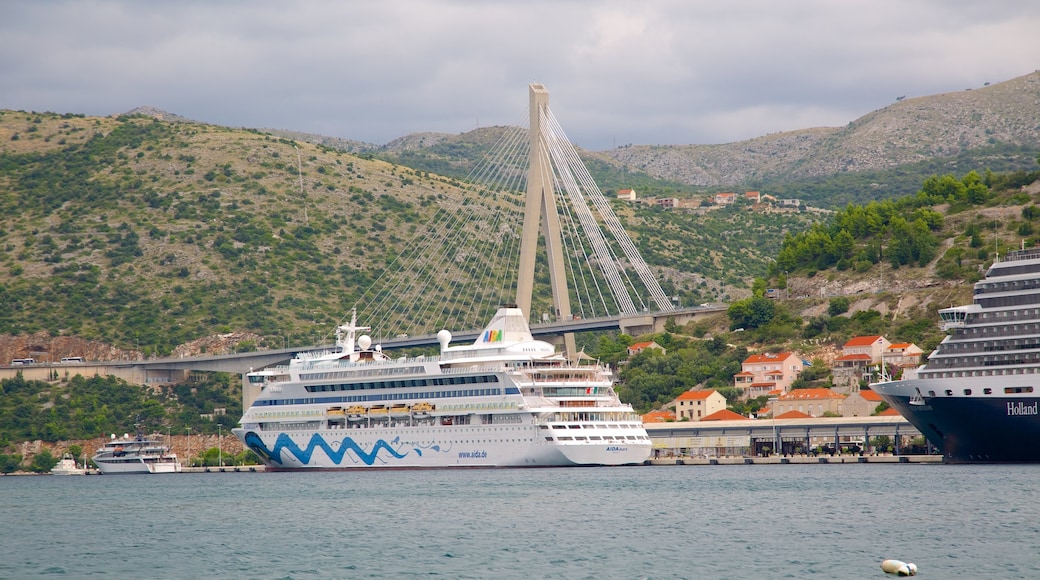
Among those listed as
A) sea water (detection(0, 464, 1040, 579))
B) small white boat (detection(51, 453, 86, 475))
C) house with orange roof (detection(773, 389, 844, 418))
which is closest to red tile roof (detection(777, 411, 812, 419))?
house with orange roof (detection(773, 389, 844, 418))

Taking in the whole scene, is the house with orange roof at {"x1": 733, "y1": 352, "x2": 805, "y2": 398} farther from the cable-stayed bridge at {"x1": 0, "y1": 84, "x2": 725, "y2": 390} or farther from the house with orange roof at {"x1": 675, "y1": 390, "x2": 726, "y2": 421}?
the cable-stayed bridge at {"x1": 0, "y1": 84, "x2": 725, "y2": 390}

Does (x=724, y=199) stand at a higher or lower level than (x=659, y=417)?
higher

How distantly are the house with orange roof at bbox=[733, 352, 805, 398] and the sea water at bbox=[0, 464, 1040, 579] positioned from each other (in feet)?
98.7

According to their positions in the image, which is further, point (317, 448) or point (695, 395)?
point (695, 395)

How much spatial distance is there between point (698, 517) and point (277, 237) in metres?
90.5

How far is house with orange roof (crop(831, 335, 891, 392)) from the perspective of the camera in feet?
301

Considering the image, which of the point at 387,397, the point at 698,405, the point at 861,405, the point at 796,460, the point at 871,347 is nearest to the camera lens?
the point at 387,397

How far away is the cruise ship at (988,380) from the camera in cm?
6109

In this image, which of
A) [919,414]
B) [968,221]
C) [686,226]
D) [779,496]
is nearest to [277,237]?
[686,226]

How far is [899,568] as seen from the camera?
101ft

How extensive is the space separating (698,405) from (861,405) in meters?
9.86

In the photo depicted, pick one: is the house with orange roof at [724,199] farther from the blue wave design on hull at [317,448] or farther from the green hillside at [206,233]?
the blue wave design on hull at [317,448]

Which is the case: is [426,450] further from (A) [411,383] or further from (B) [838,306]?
(B) [838,306]

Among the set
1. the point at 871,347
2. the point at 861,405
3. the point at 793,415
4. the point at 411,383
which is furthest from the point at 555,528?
the point at 871,347
